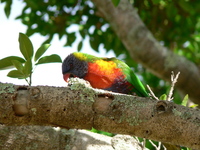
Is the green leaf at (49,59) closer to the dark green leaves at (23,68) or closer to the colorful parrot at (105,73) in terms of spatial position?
the dark green leaves at (23,68)

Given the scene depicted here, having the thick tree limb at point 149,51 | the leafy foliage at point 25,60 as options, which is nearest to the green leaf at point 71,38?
the thick tree limb at point 149,51

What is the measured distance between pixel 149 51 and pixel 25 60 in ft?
7.71

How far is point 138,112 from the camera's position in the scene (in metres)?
1.58

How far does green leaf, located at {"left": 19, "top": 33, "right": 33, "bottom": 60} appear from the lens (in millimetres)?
2102

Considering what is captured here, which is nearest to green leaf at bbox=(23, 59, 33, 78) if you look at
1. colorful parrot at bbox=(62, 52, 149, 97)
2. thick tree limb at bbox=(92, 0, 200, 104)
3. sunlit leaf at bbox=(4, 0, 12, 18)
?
colorful parrot at bbox=(62, 52, 149, 97)

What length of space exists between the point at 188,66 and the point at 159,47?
0.50m

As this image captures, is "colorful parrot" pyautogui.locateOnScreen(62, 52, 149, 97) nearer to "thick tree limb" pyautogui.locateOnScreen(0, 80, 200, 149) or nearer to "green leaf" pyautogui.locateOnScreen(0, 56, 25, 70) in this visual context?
"green leaf" pyautogui.locateOnScreen(0, 56, 25, 70)

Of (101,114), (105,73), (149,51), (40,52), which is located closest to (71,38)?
(149,51)

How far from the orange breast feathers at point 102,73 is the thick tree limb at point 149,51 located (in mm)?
870

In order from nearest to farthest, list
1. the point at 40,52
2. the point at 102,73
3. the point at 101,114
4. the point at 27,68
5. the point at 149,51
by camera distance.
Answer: the point at 101,114
the point at 27,68
the point at 40,52
the point at 102,73
the point at 149,51

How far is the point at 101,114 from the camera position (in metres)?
1.58

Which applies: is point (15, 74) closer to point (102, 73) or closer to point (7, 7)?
point (102, 73)

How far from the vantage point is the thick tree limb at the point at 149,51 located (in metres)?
4.14

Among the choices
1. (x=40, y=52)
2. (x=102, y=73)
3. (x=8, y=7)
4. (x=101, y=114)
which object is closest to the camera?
(x=101, y=114)
